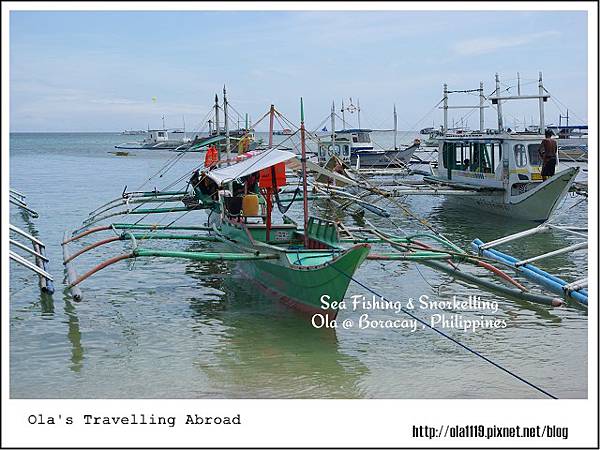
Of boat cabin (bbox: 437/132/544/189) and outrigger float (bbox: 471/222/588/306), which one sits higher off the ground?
boat cabin (bbox: 437/132/544/189)

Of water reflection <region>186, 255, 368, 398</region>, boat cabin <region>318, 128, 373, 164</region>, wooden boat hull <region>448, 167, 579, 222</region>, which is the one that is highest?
boat cabin <region>318, 128, 373, 164</region>

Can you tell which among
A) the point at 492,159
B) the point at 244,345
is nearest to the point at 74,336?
the point at 244,345

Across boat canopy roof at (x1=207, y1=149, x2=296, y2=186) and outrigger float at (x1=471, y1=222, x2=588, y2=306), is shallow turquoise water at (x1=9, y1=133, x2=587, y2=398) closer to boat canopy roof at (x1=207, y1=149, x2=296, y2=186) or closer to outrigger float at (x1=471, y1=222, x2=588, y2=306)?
outrigger float at (x1=471, y1=222, x2=588, y2=306)

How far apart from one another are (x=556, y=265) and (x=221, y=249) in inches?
297

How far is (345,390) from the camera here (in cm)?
880

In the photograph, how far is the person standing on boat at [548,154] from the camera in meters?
18.8

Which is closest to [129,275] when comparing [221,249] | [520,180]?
[221,249]

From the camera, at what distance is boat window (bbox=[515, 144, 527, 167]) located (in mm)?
19891

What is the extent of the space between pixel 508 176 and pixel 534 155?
0.90 metres

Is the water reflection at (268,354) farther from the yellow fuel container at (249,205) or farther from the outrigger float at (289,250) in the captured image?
the yellow fuel container at (249,205)

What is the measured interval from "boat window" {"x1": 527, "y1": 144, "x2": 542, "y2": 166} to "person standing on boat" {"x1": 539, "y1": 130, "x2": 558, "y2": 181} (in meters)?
0.68

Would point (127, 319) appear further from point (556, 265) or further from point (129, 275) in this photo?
point (556, 265)

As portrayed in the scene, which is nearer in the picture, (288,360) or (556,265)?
(288,360)

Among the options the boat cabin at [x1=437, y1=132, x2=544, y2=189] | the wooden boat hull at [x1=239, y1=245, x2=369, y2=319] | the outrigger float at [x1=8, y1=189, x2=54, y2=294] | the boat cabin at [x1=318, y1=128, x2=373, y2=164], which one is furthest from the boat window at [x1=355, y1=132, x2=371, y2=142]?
the wooden boat hull at [x1=239, y1=245, x2=369, y2=319]
